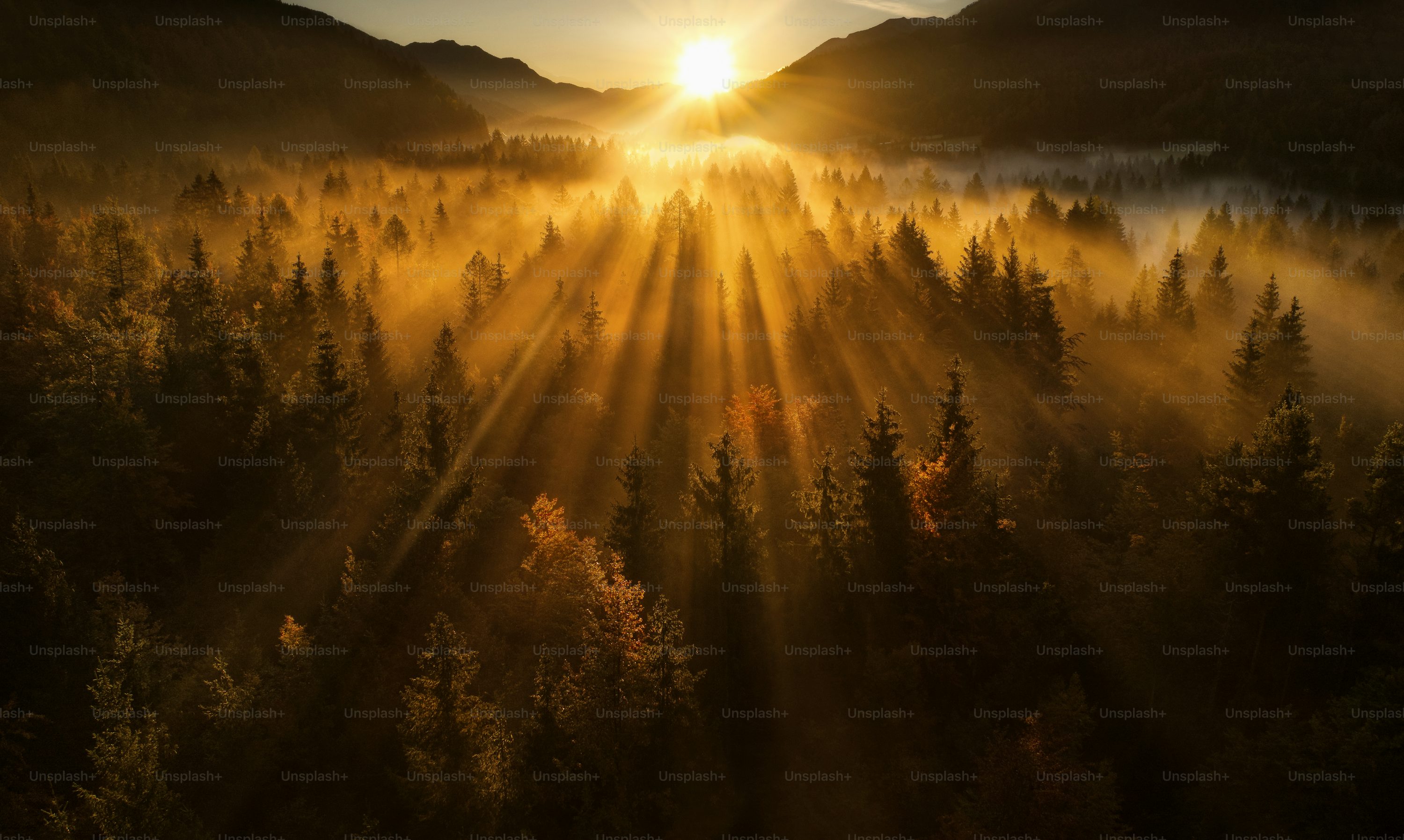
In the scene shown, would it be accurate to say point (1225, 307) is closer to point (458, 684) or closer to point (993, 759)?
point (993, 759)

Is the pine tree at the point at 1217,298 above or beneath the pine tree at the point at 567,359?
above

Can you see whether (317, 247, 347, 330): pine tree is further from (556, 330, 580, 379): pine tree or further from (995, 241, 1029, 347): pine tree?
(995, 241, 1029, 347): pine tree

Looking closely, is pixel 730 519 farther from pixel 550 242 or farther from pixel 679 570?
pixel 550 242

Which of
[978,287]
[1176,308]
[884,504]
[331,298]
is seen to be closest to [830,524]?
[884,504]

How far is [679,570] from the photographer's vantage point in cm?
4216

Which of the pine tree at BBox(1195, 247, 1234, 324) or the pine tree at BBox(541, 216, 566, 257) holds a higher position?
the pine tree at BBox(541, 216, 566, 257)

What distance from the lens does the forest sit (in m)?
30.8

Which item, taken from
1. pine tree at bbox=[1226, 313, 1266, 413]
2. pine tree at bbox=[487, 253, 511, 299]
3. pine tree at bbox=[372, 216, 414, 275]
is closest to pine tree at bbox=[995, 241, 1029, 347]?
pine tree at bbox=[1226, 313, 1266, 413]

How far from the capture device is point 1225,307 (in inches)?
3130

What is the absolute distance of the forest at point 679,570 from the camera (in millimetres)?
30781

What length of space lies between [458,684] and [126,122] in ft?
663

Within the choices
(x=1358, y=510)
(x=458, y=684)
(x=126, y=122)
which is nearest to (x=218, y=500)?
(x=458, y=684)

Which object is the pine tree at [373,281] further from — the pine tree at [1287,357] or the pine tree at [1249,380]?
the pine tree at [1287,357]

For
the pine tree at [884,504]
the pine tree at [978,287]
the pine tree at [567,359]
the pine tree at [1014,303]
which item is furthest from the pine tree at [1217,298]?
the pine tree at [567,359]
